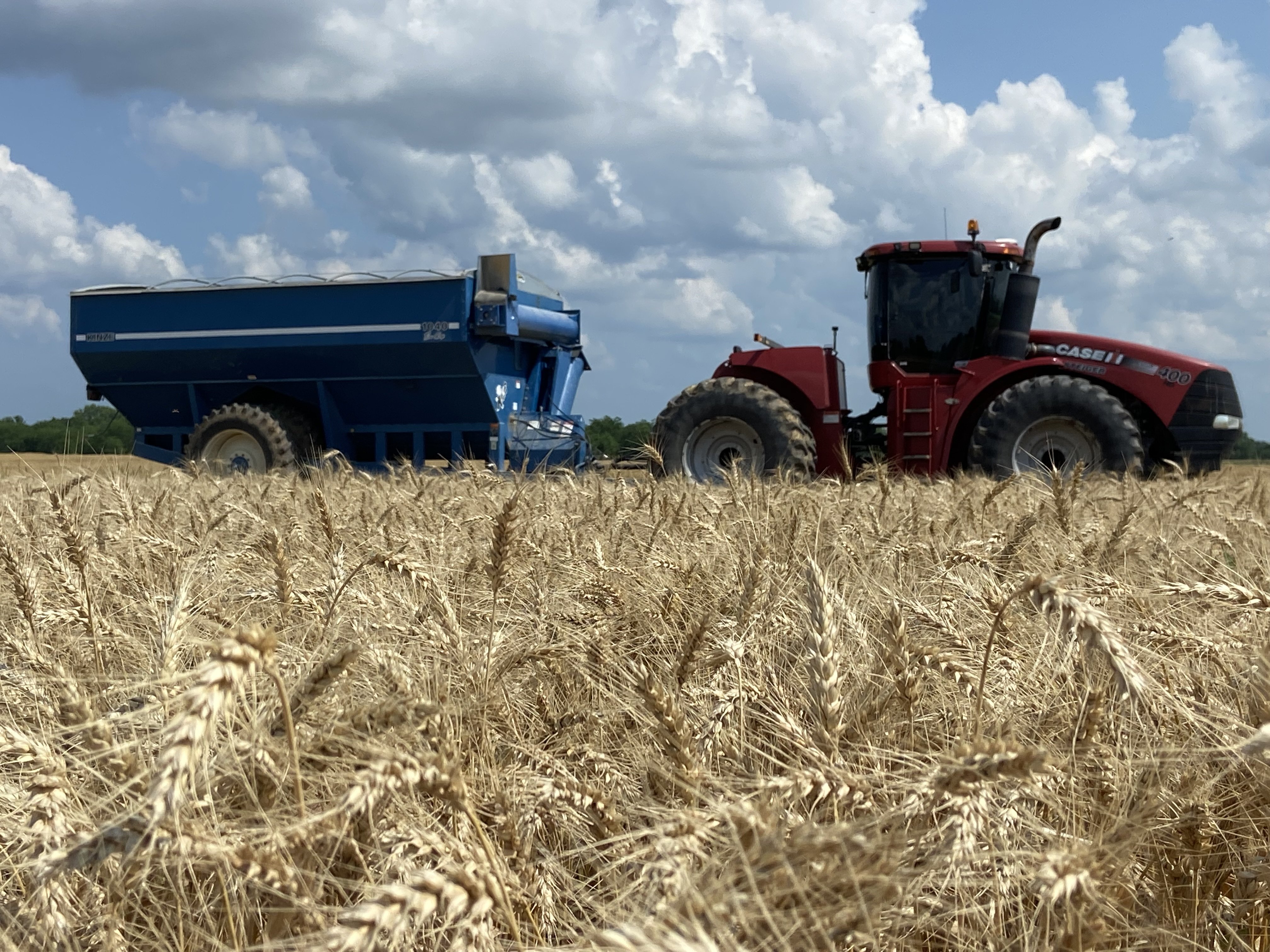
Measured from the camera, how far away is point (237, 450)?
36.8ft

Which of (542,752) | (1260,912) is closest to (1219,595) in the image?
(1260,912)

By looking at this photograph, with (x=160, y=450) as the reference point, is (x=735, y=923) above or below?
below

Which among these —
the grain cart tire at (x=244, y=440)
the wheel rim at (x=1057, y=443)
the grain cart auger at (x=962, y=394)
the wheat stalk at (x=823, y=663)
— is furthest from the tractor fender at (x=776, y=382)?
the wheat stalk at (x=823, y=663)

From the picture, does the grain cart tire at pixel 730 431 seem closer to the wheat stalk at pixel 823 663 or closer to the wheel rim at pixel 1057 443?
the wheel rim at pixel 1057 443

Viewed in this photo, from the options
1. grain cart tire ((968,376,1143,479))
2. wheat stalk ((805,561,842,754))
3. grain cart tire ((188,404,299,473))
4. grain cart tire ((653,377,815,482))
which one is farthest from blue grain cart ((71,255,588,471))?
wheat stalk ((805,561,842,754))

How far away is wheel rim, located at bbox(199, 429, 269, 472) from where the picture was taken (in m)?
11.1

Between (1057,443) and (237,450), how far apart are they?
26.4 feet

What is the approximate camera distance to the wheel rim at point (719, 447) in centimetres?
932

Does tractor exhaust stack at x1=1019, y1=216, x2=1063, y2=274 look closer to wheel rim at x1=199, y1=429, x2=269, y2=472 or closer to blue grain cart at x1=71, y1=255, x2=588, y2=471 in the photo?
blue grain cart at x1=71, y1=255, x2=588, y2=471

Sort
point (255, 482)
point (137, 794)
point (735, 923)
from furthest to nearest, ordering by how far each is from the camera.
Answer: point (255, 482)
point (137, 794)
point (735, 923)

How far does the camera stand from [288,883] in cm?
108

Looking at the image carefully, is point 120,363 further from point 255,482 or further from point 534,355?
point 255,482

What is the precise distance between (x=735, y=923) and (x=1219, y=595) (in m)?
1.20

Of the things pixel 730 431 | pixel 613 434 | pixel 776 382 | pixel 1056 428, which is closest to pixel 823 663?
pixel 1056 428
